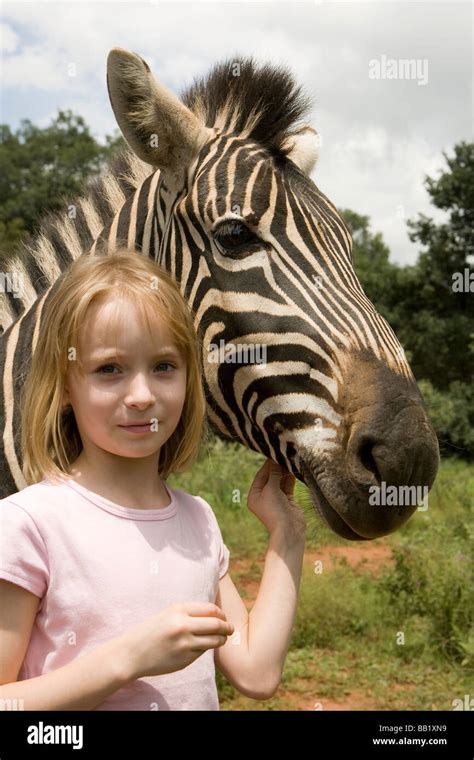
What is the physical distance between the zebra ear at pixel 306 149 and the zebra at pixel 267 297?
0.8 inches

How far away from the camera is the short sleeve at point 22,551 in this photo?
1.56 metres

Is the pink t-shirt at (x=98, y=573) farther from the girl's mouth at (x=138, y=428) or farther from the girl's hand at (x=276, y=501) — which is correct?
the girl's hand at (x=276, y=501)

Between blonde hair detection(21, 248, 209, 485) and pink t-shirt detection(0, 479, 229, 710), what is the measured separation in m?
0.12

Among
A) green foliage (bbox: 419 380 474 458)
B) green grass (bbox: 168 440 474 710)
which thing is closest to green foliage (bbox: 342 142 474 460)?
green foliage (bbox: 419 380 474 458)

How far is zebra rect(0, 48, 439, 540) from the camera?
2053 millimetres

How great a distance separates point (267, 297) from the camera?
2.33 metres

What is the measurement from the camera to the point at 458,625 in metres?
7.20

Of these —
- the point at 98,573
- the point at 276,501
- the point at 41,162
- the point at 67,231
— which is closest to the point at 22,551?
the point at 98,573

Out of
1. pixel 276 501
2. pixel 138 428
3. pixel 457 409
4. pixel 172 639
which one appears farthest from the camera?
pixel 457 409

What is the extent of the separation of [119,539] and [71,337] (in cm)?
55

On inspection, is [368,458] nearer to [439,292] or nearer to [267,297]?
[267,297]

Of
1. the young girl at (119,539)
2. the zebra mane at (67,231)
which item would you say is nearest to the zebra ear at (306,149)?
the zebra mane at (67,231)

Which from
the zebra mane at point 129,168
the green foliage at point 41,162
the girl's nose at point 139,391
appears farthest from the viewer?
the green foliage at point 41,162
